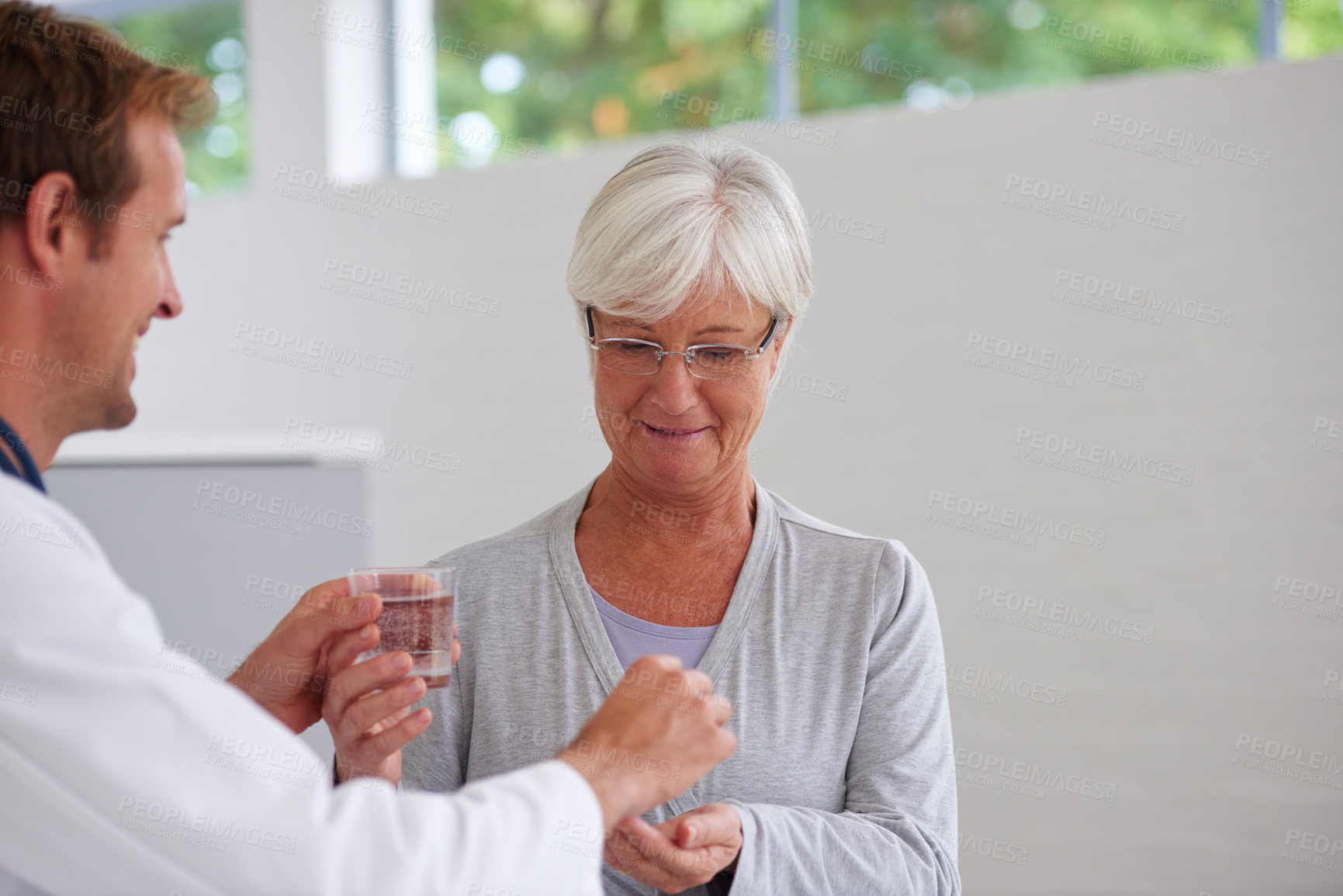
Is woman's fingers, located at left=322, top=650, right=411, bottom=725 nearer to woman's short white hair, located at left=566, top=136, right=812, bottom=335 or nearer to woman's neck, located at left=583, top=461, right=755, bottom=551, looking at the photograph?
woman's neck, located at left=583, top=461, right=755, bottom=551

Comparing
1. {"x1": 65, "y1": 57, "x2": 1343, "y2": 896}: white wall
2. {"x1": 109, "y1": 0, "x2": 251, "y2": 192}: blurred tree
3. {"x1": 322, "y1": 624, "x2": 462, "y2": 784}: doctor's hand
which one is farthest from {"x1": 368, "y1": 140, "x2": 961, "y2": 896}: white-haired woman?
{"x1": 109, "y1": 0, "x2": 251, "y2": 192}: blurred tree

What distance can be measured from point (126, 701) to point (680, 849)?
60cm

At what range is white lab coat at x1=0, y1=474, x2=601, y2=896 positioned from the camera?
82 centimetres

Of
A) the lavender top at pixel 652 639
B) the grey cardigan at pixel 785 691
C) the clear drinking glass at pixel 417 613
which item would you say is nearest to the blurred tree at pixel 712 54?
the grey cardigan at pixel 785 691

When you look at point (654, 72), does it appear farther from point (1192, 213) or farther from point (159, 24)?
point (159, 24)

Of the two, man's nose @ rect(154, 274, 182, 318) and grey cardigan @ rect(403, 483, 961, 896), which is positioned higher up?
man's nose @ rect(154, 274, 182, 318)

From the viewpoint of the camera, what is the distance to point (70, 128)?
38.9 inches

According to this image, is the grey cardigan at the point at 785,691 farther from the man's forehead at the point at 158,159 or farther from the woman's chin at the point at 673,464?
the man's forehead at the point at 158,159

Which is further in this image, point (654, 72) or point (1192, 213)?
point (654, 72)

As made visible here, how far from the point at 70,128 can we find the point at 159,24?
4.34 metres

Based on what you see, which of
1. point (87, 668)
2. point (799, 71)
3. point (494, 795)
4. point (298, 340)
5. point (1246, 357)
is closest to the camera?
point (87, 668)

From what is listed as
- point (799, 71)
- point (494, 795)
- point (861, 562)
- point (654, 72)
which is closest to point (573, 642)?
point (861, 562)

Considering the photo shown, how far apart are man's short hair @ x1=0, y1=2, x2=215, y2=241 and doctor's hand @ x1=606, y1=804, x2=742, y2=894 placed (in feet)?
2.66

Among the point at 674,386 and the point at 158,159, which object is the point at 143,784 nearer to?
the point at 158,159
